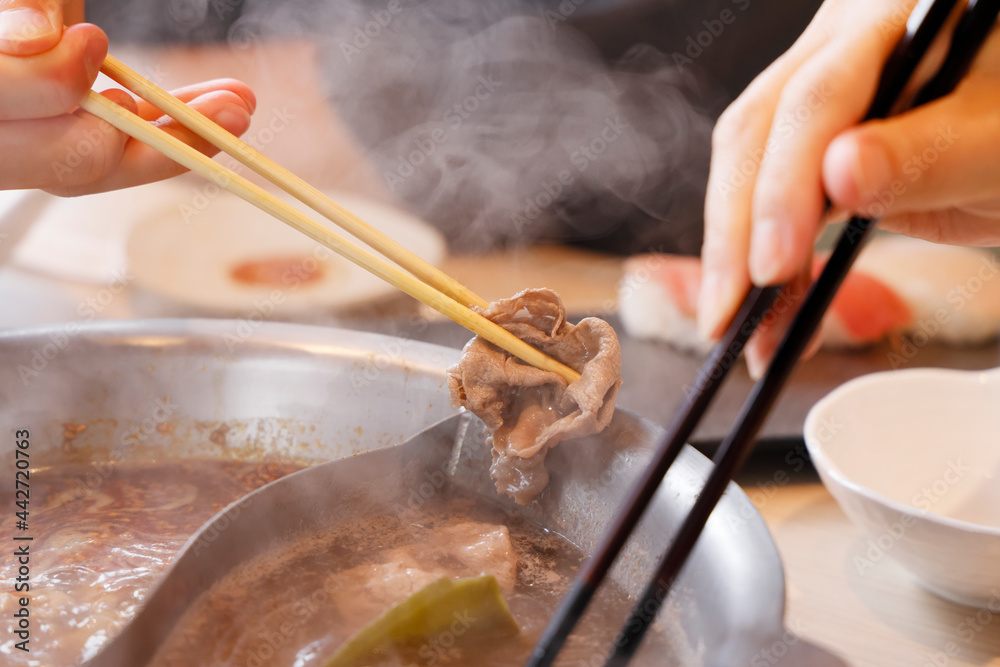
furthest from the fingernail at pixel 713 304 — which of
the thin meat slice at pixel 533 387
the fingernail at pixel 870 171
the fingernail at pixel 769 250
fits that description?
the thin meat slice at pixel 533 387

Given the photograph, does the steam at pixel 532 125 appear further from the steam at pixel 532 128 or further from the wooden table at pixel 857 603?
the wooden table at pixel 857 603

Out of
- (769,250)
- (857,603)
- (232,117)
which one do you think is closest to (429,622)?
(769,250)

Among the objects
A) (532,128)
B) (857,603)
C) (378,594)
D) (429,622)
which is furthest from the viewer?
(532,128)

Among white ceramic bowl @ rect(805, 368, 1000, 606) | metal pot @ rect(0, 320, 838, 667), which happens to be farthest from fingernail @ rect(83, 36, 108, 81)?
white ceramic bowl @ rect(805, 368, 1000, 606)

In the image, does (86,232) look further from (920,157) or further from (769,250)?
(920,157)

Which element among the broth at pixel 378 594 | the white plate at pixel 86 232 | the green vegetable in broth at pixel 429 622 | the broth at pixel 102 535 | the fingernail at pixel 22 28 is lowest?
the white plate at pixel 86 232

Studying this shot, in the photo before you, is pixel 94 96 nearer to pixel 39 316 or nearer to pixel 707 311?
pixel 707 311
